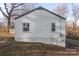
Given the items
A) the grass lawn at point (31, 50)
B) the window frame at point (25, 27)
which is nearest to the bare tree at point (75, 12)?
the grass lawn at point (31, 50)

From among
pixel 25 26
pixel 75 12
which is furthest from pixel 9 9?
pixel 75 12

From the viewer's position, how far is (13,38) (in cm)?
221

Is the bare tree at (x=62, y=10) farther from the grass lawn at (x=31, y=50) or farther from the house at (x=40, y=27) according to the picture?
the grass lawn at (x=31, y=50)

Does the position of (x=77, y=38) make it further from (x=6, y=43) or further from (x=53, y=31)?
(x=6, y=43)

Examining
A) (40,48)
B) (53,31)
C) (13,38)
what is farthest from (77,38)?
(13,38)

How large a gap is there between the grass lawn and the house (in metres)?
0.06

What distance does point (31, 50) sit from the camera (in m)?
2.19

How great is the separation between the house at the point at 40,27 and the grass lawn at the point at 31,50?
0.19 feet

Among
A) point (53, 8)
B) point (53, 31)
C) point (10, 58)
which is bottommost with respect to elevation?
point (10, 58)

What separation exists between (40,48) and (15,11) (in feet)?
1.89

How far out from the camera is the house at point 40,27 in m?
2.16

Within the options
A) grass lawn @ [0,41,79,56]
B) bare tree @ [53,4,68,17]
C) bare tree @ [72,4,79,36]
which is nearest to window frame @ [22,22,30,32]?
grass lawn @ [0,41,79,56]

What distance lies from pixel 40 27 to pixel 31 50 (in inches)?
12.4

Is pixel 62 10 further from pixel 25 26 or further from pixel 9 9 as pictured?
pixel 9 9
